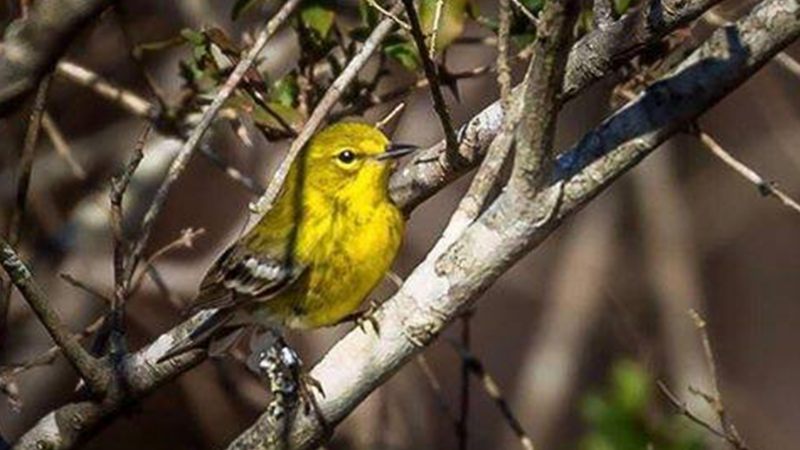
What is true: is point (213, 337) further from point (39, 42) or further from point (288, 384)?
point (39, 42)

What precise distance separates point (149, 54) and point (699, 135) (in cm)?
282

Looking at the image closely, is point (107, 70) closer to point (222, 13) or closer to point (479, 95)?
point (222, 13)

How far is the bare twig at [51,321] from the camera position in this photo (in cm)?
353

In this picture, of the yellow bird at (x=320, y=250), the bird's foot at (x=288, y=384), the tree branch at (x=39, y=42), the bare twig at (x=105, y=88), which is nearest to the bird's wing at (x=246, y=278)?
the yellow bird at (x=320, y=250)

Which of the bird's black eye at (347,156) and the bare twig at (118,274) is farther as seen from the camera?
the bird's black eye at (347,156)

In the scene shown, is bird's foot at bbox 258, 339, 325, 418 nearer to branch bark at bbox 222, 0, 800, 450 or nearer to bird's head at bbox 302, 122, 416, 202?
branch bark at bbox 222, 0, 800, 450

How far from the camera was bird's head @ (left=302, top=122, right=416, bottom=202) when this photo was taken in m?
4.52

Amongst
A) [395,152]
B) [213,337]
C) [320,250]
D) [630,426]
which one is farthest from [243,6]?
[630,426]

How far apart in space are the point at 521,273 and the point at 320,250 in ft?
16.2

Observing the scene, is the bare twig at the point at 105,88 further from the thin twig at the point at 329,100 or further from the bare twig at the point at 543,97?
the bare twig at the point at 543,97

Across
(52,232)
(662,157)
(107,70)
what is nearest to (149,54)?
(107,70)

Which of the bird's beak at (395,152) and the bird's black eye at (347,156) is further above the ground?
the bird's black eye at (347,156)

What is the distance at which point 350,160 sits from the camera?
455 centimetres

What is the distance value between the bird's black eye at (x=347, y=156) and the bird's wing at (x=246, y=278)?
303mm
